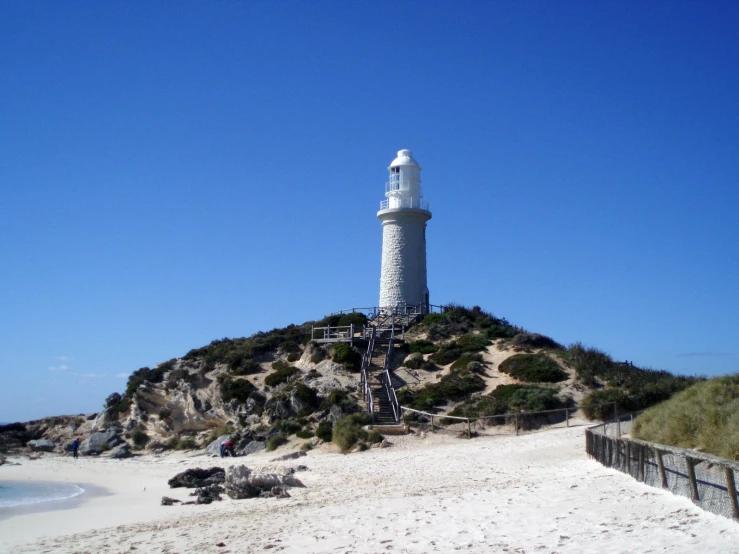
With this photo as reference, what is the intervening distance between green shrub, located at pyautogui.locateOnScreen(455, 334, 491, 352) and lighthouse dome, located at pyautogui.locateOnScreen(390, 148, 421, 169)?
11.6 metres

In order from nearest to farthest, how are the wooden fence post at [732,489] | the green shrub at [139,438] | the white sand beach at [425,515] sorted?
the wooden fence post at [732,489], the white sand beach at [425,515], the green shrub at [139,438]

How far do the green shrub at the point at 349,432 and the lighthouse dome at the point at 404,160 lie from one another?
19631mm

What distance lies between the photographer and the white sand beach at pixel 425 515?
8000mm

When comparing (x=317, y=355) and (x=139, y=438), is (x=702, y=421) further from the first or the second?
(x=139, y=438)

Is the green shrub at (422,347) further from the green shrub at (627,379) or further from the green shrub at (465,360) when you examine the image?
the green shrub at (627,379)

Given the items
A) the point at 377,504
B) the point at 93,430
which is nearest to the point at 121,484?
the point at 377,504

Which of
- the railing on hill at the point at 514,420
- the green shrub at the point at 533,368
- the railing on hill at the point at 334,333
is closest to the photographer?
the railing on hill at the point at 514,420

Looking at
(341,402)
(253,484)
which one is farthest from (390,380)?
(253,484)

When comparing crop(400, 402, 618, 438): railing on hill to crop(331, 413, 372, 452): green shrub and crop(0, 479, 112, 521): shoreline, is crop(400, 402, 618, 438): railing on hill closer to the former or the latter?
crop(331, 413, 372, 452): green shrub

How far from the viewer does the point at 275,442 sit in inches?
989

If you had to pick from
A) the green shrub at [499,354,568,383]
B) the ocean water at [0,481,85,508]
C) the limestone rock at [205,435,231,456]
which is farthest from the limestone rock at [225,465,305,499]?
the green shrub at [499,354,568,383]

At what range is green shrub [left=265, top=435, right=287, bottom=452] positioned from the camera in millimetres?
25000

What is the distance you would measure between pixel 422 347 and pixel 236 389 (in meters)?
9.03

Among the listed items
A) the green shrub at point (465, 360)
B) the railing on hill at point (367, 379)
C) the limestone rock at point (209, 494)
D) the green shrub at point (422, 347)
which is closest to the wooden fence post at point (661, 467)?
the limestone rock at point (209, 494)
